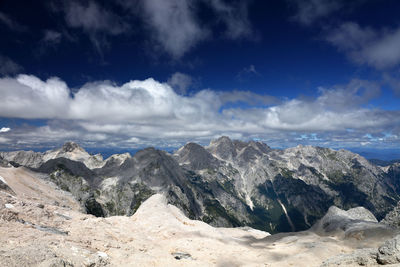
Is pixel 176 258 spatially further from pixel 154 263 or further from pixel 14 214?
pixel 14 214

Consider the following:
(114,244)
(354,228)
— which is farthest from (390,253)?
(354,228)

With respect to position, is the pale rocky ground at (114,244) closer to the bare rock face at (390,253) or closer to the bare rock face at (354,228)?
the bare rock face at (390,253)

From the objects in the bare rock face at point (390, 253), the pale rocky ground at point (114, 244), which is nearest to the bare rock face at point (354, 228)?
the pale rocky ground at point (114, 244)

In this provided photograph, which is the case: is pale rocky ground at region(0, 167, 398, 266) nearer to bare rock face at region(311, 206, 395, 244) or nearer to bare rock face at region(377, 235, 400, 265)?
bare rock face at region(377, 235, 400, 265)

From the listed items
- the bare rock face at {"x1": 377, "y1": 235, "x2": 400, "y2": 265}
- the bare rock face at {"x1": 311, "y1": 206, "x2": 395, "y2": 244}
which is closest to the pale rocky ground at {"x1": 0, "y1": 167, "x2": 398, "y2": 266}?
the bare rock face at {"x1": 377, "y1": 235, "x2": 400, "y2": 265}

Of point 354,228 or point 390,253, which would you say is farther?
point 354,228

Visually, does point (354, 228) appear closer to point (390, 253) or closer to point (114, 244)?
point (390, 253)

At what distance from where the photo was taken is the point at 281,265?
2995 centimetres

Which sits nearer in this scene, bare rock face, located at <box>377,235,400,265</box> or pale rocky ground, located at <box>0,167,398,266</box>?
bare rock face, located at <box>377,235,400,265</box>

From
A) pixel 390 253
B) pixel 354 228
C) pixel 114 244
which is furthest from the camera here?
pixel 354 228

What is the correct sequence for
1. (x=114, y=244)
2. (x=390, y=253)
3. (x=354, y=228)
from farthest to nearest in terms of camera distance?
(x=354, y=228), (x=114, y=244), (x=390, y=253)

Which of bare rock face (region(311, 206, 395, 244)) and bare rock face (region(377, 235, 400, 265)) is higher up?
bare rock face (region(377, 235, 400, 265))

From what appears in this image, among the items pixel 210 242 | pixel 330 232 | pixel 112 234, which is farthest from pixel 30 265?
pixel 330 232

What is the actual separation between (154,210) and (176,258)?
25.6m
